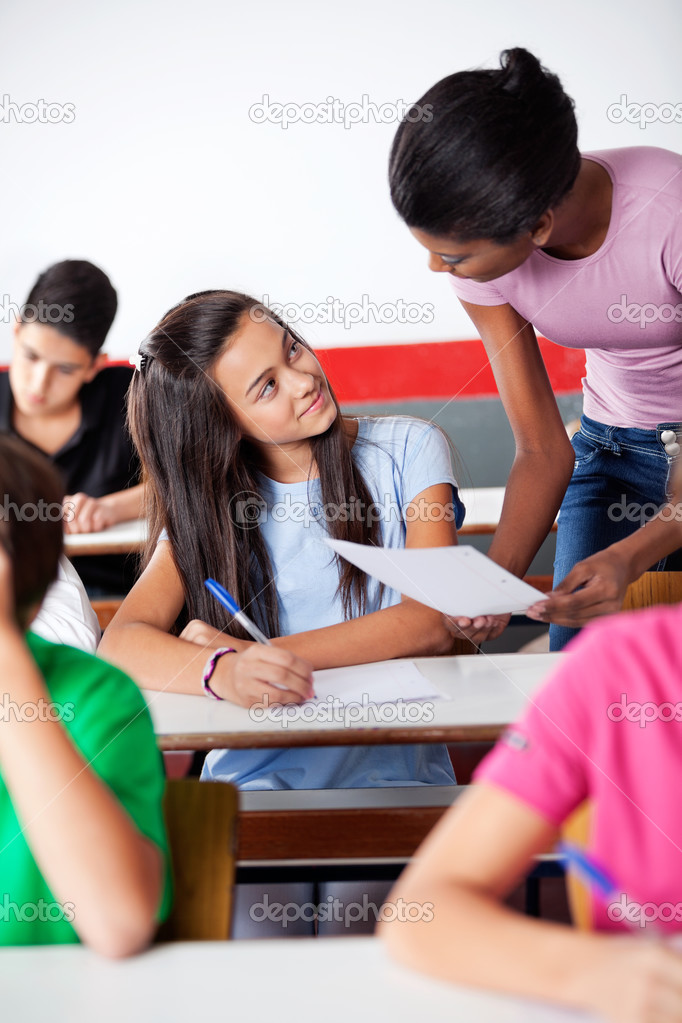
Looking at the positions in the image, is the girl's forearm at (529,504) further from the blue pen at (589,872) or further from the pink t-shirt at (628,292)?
the blue pen at (589,872)

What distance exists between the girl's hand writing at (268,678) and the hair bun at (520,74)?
80 centimetres

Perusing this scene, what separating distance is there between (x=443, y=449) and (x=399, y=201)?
1.54 feet

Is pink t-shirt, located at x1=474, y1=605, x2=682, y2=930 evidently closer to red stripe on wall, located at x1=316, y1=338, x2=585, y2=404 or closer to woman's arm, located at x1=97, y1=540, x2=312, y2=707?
woman's arm, located at x1=97, y1=540, x2=312, y2=707

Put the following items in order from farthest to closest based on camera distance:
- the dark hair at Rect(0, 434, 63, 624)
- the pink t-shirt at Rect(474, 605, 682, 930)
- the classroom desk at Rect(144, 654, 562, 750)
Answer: the classroom desk at Rect(144, 654, 562, 750) → the dark hair at Rect(0, 434, 63, 624) → the pink t-shirt at Rect(474, 605, 682, 930)

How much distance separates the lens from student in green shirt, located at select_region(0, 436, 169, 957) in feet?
2.26

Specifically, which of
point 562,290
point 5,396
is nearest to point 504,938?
point 562,290

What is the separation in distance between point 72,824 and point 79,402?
92.5 inches

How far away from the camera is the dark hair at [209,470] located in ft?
5.15

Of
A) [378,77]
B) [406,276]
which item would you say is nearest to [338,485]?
[406,276]

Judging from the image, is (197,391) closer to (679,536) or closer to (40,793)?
(679,536)

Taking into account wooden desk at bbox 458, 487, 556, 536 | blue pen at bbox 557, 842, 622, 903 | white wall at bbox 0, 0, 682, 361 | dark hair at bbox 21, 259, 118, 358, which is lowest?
wooden desk at bbox 458, 487, 556, 536

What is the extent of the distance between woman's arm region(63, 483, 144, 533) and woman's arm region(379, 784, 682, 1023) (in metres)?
2.18

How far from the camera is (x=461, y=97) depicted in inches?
49.6

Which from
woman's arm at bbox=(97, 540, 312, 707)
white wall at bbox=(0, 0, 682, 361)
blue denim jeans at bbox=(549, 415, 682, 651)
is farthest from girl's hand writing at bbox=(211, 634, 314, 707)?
white wall at bbox=(0, 0, 682, 361)
